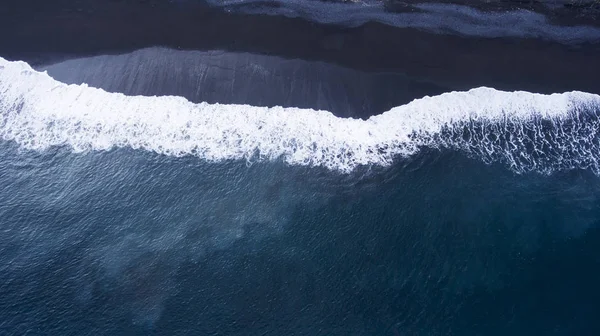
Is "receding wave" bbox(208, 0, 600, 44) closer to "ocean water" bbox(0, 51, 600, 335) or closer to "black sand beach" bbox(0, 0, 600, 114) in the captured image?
"black sand beach" bbox(0, 0, 600, 114)

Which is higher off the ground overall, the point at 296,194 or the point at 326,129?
the point at 326,129

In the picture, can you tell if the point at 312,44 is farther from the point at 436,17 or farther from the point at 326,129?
the point at 436,17

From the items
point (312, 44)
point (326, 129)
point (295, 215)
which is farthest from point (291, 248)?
point (312, 44)

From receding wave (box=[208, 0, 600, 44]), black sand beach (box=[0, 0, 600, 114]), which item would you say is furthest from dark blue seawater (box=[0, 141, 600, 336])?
receding wave (box=[208, 0, 600, 44])

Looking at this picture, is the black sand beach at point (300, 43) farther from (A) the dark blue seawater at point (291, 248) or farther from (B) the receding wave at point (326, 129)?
(A) the dark blue seawater at point (291, 248)

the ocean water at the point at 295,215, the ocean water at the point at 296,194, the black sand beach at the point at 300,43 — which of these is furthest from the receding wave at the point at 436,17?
the ocean water at the point at 295,215

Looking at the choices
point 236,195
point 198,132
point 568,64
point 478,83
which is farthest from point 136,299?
point 568,64

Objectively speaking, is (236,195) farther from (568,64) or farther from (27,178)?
(568,64)
